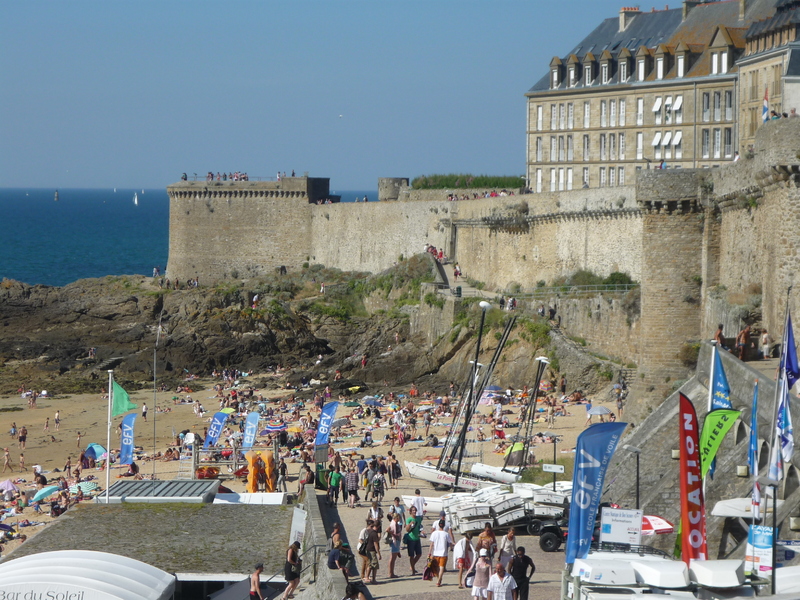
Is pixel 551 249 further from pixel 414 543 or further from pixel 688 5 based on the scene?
pixel 414 543

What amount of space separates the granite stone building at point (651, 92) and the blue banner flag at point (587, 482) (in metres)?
25.2

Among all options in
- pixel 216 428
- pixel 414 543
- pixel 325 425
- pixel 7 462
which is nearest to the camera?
pixel 414 543

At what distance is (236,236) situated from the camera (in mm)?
56812

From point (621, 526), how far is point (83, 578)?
218 inches

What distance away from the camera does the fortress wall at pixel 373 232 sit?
4866 cm

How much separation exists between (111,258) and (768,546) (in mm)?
96548

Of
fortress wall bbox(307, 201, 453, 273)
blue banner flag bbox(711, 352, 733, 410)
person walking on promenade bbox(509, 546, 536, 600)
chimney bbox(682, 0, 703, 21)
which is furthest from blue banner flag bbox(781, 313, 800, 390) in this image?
fortress wall bbox(307, 201, 453, 273)

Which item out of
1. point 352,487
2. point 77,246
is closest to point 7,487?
point 352,487

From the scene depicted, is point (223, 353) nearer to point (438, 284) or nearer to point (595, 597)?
point (438, 284)

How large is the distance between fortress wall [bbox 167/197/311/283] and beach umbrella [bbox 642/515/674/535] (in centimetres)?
4173

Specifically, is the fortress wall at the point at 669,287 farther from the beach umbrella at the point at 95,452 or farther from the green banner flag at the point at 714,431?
the beach umbrella at the point at 95,452

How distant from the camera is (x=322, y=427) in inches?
929

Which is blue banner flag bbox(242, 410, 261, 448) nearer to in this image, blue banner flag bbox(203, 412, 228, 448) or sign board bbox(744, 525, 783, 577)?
blue banner flag bbox(203, 412, 228, 448)

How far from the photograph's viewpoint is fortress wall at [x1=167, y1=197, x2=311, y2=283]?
5603 centimetres
